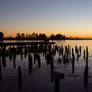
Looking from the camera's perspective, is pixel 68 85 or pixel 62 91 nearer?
pixel 62 91

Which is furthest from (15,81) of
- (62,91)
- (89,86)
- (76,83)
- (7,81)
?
(89,86)

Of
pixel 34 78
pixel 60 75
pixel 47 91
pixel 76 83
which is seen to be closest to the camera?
pixel 60 75

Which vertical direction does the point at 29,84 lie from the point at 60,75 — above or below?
below

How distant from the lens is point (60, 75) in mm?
5586

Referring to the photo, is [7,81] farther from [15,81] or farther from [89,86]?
[89,86]

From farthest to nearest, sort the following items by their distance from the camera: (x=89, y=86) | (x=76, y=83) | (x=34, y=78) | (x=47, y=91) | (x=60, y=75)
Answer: (x=34, y=78) < (x=76, y=83) < (x=89, y=86) < (x=47, y=91) < (x=60, y=75)

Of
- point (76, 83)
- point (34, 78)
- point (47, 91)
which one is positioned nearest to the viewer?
point (47, 91)

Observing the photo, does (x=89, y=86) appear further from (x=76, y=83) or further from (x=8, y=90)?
(x=8, y=90)

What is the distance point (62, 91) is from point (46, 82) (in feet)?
6.41

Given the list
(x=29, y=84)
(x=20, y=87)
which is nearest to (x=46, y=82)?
(x=29, y=84)

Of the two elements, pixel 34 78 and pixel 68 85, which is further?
pixel 34 78

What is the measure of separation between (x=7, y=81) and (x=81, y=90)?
5.89 m

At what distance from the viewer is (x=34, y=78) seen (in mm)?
11172

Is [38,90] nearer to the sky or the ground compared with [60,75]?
nearer to the ground
